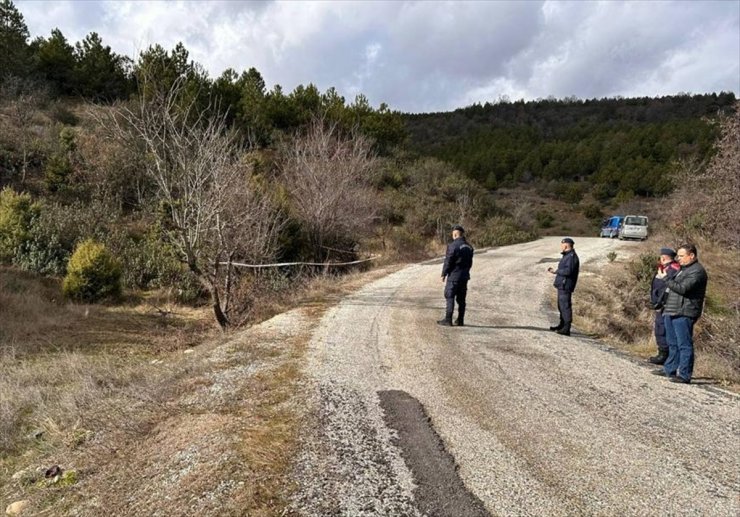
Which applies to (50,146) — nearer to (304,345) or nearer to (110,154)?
(110,154)

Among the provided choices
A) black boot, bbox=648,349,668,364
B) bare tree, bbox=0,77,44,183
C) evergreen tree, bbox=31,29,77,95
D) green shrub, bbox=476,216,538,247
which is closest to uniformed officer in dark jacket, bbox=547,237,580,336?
black boot, bbox=648,349,668,364

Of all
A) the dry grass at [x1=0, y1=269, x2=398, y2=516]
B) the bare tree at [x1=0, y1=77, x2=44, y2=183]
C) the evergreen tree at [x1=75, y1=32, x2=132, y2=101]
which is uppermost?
the evergreen tree at [x1=75, y1=32, x2=132, y2=101]

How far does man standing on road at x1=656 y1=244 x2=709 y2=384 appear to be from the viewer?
6.73 meters

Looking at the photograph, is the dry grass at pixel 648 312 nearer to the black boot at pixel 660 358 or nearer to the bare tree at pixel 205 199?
the black boot at pixel 660 358

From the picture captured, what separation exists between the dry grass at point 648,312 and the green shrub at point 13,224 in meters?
17.2

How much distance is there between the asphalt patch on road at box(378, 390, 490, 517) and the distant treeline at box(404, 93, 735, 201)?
4203 centimetres

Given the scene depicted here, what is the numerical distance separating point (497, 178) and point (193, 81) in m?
40.1

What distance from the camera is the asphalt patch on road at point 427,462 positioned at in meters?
3.63

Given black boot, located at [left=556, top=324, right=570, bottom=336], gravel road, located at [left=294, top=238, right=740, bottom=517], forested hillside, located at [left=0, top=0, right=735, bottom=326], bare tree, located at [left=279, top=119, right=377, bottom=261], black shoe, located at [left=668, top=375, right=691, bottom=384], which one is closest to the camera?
gravel road, located at [left=294, top=238, right=740, bottom=517]

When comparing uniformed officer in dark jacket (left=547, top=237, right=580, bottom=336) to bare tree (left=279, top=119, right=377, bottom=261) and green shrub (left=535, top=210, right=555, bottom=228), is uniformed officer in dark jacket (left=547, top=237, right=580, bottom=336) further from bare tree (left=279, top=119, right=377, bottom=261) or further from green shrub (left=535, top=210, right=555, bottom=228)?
green shrub (left=535, top=210, right=555, bottom=228)

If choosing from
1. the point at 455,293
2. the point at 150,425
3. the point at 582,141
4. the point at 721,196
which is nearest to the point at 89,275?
the point at 455,293

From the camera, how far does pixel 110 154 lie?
25188mm

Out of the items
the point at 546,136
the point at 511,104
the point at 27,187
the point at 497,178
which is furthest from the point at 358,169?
the point at 511,104

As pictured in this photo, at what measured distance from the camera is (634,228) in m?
30.4
